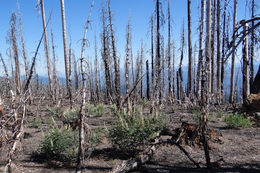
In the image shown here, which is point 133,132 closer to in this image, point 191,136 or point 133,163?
point 133,163

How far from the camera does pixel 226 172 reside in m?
4.04

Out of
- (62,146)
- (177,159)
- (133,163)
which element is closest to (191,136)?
(177,159)

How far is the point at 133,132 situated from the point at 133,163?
79cm

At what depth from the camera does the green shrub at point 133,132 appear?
4979 millimetres

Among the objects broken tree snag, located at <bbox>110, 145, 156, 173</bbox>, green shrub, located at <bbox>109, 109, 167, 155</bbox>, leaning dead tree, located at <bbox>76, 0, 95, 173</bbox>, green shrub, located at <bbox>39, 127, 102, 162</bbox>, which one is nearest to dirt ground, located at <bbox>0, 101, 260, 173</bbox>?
broken tree snag, located at <bbox>110, 145, 156, 173</bbox>

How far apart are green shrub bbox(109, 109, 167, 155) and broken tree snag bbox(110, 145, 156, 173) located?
0.28 metres

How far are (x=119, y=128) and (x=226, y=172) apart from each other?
258cm

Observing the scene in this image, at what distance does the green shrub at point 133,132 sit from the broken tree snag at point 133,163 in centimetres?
28

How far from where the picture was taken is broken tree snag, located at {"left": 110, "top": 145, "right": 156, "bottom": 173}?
4.13 meters

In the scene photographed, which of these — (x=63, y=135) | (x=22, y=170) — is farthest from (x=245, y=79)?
(x=22, y=170)

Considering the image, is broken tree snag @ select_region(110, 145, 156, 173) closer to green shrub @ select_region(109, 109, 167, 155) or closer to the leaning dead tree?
green shrub @ select_region(109, 109, 167, 155)

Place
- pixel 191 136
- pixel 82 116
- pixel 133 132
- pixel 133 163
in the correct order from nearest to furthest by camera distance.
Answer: pixel 82 116, pixel 133 163, pixel 133 132, pixel 191 136

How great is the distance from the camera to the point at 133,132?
196 inches

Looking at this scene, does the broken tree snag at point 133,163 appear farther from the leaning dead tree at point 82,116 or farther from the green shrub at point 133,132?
the leaning dead tree at point 82,116
